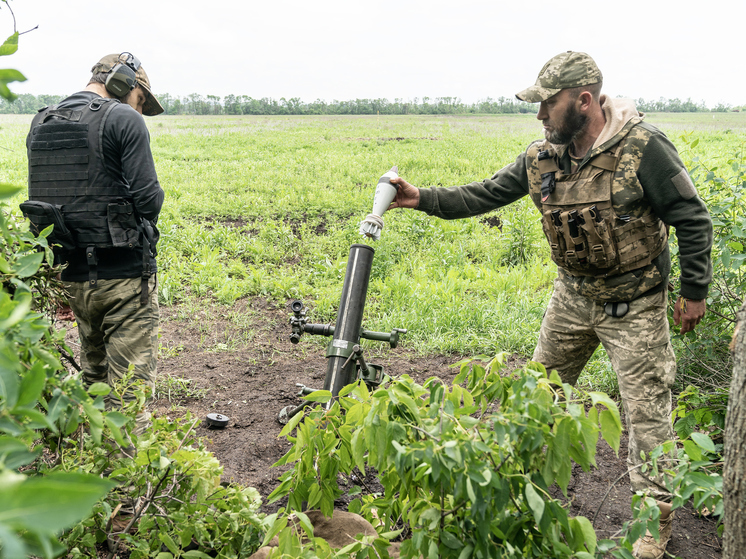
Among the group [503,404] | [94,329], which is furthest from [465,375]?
[94,329]

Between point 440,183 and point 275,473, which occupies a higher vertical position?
point 440,183

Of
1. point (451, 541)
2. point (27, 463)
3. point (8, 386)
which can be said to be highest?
point (8, 386)

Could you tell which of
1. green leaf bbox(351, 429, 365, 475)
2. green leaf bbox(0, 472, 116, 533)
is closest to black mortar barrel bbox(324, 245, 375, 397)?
green leaf bbox(351, 429, 365, 475)

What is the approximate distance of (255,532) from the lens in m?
2.14

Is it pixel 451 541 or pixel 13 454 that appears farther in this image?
pixel 451 541

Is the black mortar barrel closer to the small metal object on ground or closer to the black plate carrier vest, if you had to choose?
the black plate carrier vest

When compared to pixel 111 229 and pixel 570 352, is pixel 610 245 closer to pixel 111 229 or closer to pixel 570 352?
pixel 570 352

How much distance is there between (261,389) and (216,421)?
0.72 metres

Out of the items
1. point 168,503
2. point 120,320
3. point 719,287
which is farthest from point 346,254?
point 168,503

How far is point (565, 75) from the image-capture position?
9.52 ft

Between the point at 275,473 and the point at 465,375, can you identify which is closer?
the point at 465,375

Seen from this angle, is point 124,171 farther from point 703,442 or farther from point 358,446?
point 703,442

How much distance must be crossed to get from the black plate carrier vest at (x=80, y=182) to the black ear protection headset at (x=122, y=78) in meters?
0.16

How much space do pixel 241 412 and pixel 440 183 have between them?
9.52m
